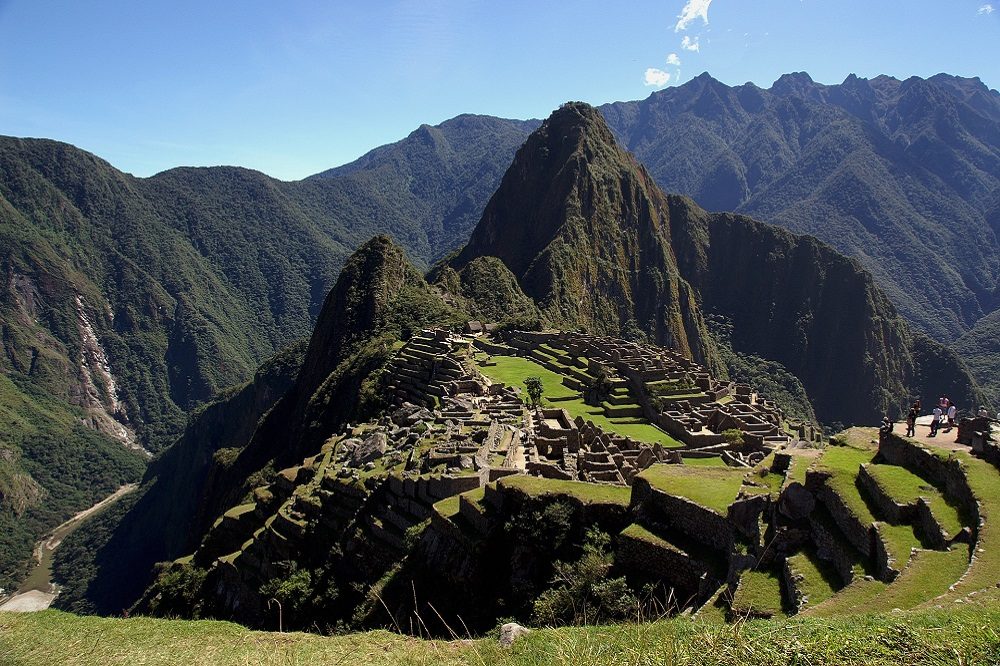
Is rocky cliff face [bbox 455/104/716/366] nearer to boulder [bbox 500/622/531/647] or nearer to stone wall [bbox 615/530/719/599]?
stone wall [bbox 615/530/719/599]

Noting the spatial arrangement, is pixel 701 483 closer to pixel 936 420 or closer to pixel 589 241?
pixel 936 420

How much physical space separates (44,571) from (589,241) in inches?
5333

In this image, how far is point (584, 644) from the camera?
924 centimetres

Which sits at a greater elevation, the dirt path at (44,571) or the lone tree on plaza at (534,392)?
the lone tree on plaza at (534,392)

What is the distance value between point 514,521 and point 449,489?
4.28 metres

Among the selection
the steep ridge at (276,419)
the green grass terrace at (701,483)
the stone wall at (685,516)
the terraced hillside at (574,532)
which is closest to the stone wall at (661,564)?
the terraced hillside at (574,532)

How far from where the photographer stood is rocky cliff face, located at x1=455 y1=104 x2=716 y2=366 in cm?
16475

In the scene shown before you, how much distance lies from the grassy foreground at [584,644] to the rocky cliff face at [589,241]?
5477 inches

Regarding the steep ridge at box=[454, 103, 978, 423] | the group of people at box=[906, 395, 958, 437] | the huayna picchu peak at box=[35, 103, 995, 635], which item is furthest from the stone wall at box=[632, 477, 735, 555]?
the steep ridge at box=[454, 103, 978, 423]

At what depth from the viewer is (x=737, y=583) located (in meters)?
14.4

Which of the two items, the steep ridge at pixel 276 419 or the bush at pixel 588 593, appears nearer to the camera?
the bush at pixel 588 593

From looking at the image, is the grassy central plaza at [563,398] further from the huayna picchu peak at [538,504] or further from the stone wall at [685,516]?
the stone wall at [685,516]

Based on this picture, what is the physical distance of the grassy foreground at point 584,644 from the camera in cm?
810

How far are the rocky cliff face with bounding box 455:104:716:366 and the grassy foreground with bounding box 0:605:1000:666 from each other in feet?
456
